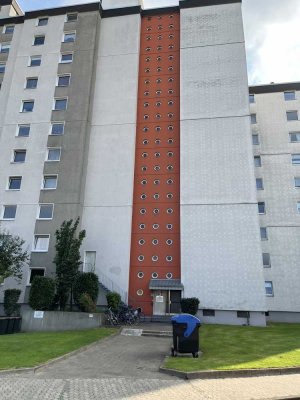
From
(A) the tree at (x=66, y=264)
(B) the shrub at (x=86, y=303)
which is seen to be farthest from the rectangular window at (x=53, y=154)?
(B) the shrub at (x=86, y=303)

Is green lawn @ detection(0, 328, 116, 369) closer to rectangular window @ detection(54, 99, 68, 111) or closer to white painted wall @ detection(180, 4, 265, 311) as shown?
white painted wall @ detection(180, 4, 265, 311)

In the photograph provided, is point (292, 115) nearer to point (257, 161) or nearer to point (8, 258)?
point (257, 161)

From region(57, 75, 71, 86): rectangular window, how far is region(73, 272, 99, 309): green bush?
1929cm

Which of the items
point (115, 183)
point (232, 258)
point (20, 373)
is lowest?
point (20, 373)

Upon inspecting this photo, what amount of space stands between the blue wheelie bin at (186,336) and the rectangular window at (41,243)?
58.5 feet

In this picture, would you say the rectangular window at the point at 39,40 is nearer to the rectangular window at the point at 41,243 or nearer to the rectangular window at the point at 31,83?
the rectangular window at the point at 31,83

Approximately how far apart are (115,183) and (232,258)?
11.4m

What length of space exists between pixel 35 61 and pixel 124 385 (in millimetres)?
34376

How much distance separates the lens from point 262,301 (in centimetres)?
2538

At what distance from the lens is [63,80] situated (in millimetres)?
34188

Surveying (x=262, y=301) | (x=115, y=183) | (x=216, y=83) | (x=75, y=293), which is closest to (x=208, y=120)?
(x=216, y=83)

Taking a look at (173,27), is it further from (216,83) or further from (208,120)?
(208,120)

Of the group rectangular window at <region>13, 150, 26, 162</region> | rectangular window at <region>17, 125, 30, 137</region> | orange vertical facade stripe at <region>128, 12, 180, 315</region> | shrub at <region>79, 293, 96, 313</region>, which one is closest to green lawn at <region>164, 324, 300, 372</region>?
shrub at <region>79, 293, 96, 313</region>

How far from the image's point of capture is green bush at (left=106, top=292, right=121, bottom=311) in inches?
953
